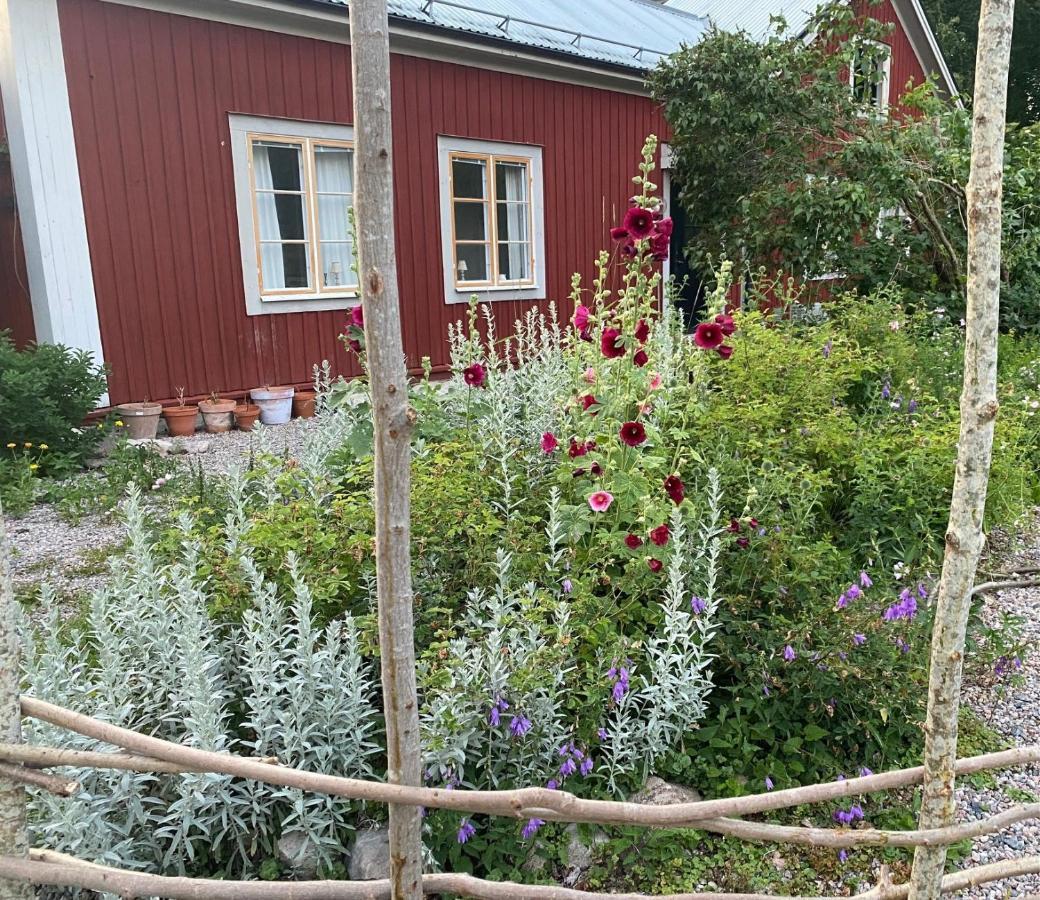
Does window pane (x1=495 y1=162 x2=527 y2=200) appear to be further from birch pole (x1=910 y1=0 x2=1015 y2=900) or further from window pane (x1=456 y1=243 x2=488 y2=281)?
birch pole (x1=910 y1=0 x2=1015 y2=900)

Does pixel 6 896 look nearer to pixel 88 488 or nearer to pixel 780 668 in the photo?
pixel 780 668

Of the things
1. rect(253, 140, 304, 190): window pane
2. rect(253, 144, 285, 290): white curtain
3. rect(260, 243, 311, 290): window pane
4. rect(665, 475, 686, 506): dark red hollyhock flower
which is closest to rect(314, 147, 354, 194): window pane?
rect(253, 140, 304, 190): window pane

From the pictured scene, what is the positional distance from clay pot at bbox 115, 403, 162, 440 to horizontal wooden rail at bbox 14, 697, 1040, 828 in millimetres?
5710

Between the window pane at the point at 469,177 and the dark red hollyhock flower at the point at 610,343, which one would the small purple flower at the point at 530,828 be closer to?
the dark red hollyhock flower at the point at 610,343

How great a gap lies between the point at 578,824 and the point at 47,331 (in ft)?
19.7

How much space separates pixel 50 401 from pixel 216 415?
4.99 ft

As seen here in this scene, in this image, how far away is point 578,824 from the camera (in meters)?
2.07

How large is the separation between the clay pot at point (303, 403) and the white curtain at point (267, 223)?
97cm

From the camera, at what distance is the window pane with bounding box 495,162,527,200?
9.43 metres

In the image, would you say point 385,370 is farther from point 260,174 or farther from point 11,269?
point 11,269

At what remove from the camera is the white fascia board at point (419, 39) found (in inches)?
269

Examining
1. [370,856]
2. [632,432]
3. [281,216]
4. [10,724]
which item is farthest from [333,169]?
[10,724]

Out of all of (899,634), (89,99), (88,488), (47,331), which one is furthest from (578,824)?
(89,99)

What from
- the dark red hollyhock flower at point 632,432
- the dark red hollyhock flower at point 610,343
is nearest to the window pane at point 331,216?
the dark red hollyhock flower at point 610,343
